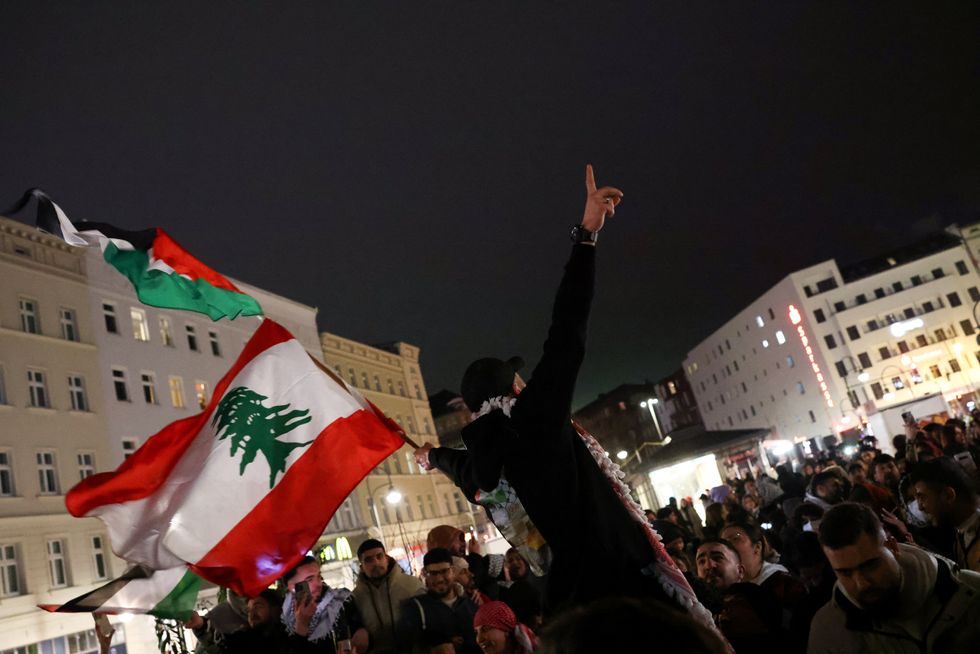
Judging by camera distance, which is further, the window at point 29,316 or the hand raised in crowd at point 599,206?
the window at point 29,316

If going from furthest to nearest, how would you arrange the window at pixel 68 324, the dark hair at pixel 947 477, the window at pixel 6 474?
1. the window at pixel 68 324
2. the window at pixel 6 474
3. the dark hair at pixel 947 477

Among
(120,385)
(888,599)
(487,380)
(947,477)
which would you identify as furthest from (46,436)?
(888,599)

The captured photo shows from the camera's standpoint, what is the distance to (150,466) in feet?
23.3

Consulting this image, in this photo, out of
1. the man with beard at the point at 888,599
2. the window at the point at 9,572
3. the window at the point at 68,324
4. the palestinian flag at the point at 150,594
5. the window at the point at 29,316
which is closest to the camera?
the man with beard at the point at 888,599

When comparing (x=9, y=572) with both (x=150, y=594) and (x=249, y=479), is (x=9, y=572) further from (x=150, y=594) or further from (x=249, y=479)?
(x=249, y=479)

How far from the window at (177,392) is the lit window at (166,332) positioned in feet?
5.90

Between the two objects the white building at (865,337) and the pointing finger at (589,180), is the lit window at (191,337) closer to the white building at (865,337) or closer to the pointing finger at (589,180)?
the pointing finger at (589,180)

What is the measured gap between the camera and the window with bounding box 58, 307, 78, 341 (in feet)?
112

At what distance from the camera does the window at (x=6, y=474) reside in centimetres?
2925

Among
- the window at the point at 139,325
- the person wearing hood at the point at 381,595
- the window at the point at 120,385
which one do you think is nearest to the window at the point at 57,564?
the window at the point at 120,385

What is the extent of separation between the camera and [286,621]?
691 cm

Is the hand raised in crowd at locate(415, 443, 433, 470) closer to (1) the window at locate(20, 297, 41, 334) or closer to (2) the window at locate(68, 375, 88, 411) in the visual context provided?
(1) the window at locate(20, 297, 41, 334)

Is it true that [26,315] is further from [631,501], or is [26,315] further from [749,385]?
[749,385]

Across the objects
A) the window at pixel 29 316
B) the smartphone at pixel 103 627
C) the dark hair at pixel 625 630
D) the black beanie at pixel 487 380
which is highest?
the window at pixel 29 316
